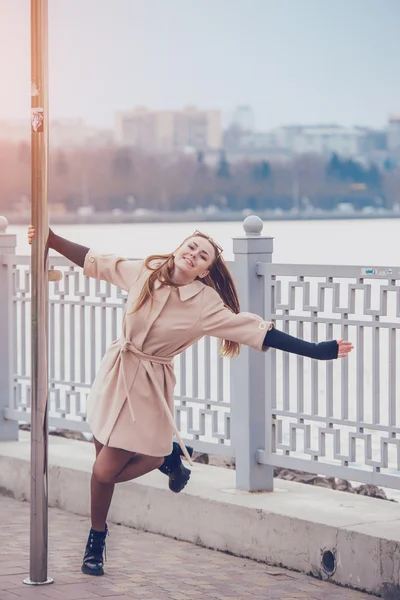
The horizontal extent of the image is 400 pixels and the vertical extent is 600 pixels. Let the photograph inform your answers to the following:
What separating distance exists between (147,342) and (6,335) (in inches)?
117

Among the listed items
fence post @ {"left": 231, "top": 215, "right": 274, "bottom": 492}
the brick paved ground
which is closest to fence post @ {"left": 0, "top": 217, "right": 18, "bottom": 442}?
the brick paved ground

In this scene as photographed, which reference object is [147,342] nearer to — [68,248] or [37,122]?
[68,248]

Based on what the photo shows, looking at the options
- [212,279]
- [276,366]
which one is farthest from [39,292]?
[276,366]

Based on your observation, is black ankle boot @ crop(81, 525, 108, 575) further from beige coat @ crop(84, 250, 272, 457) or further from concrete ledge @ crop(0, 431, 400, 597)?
concrete ledge @ crop(0, 431, 400, 597)

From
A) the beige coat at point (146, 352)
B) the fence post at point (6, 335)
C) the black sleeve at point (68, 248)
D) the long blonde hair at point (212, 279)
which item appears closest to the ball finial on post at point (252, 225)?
the long blonde hair at point (212, 279)

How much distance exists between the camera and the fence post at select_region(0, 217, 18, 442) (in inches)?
316

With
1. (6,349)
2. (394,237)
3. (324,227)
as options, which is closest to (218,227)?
(324,227)

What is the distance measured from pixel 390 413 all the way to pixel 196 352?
1.53m

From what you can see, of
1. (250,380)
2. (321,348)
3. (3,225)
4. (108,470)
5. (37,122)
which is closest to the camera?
(321,348)

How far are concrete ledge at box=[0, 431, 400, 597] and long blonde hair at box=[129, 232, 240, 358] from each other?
0.95 metres

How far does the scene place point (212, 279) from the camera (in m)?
5.44

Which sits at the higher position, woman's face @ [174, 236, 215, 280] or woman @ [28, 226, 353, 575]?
woman's face @ [174, 236, 215, 280]

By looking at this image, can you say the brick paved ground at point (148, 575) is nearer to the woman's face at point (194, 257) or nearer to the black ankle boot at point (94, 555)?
the black ankle boot at point (94, 555)

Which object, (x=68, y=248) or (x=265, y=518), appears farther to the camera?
(x=265, y=518)
